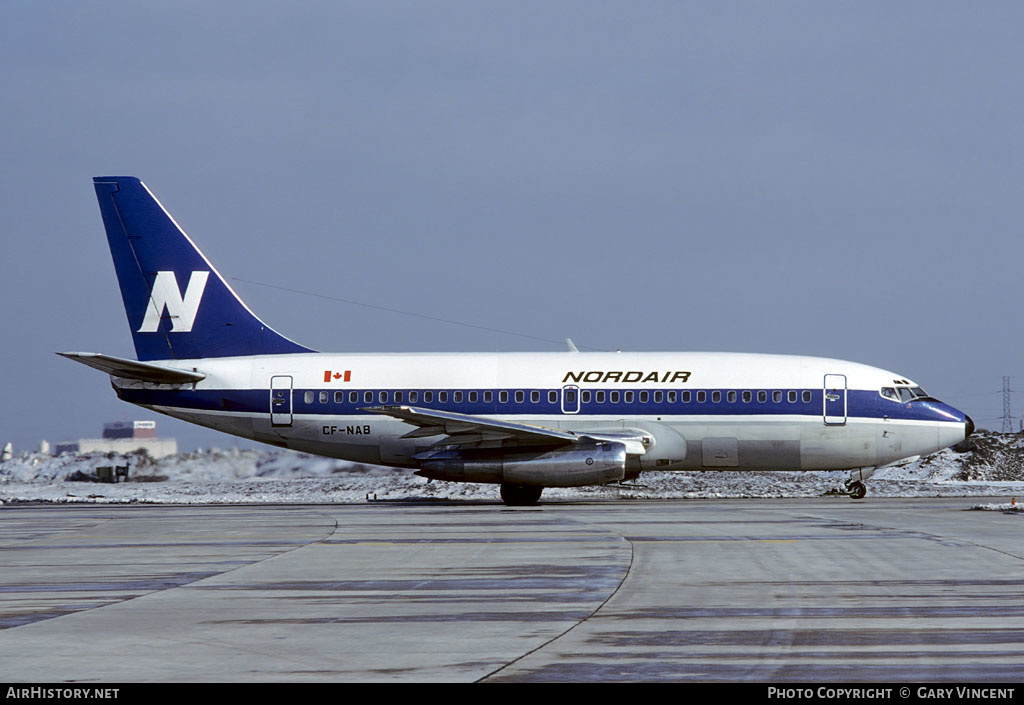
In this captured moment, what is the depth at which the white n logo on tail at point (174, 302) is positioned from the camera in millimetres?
34125

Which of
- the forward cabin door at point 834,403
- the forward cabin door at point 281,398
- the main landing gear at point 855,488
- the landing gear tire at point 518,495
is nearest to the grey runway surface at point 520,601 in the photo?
the landing gear tire at point 518,495

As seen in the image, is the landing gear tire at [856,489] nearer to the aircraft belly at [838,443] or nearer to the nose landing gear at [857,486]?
the nose landing gear at [857,486]

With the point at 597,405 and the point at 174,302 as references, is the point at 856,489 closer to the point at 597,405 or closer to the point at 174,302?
the point at 597,405

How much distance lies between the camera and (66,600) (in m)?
13.4

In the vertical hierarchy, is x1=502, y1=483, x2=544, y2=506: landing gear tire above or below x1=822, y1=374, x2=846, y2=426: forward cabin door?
below

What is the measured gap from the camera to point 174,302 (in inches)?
1345

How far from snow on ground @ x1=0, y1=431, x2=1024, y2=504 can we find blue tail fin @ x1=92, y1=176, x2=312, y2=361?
4.60 meters

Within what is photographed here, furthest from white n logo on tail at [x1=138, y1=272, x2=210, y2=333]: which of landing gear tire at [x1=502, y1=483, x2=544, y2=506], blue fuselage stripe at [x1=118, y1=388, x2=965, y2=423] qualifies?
landing gear tire at [x1=502, y1=483, x2=544, y2=506]

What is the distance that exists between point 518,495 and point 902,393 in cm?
1073

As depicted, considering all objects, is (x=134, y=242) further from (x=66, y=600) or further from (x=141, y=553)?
(x=66, y=600)

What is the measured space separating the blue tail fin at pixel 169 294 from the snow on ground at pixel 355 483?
4.60 metres

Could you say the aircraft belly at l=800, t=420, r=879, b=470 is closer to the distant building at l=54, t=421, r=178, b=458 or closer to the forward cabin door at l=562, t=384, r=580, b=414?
the forward cabin door at l=562, t=384, r=580, b=414

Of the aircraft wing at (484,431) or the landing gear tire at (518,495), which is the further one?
the landing gear tire at (518,495)

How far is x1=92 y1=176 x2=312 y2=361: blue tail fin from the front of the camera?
34156mm
